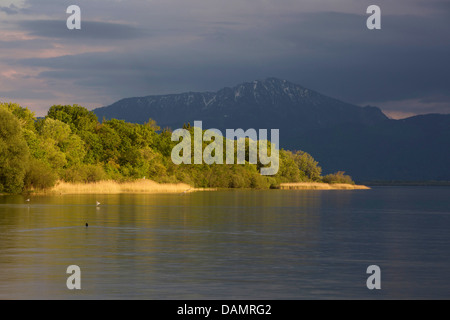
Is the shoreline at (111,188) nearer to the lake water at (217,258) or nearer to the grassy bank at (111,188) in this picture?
the grassy bank at (111,188)

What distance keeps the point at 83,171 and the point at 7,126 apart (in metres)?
25.8

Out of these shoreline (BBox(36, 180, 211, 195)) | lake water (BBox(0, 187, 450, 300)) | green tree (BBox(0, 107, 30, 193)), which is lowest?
lake water (BBox(0, 187, 450, 300))

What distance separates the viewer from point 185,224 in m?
47.7

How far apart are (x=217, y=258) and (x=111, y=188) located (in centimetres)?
8167

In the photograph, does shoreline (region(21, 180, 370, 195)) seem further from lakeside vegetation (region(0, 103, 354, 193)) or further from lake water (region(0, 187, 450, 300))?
lake water (region(0, 187, 450, 300))

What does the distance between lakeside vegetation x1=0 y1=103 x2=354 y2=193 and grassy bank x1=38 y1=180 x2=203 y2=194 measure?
24 cm

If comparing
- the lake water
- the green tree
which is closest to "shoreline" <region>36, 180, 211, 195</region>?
the green tree

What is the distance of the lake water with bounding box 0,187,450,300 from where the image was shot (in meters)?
21.2

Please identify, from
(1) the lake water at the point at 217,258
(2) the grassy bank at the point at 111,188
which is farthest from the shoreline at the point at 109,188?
(1) the lake water at the point at 217,258

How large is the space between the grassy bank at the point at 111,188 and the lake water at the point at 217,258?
50903 mm
